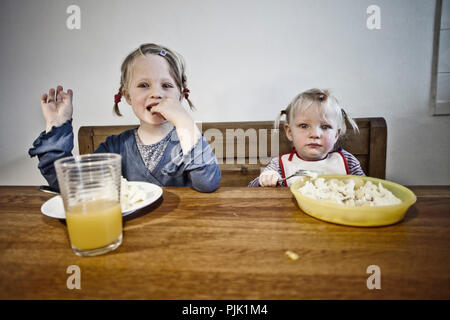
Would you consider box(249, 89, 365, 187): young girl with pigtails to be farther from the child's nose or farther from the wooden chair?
the child's nose

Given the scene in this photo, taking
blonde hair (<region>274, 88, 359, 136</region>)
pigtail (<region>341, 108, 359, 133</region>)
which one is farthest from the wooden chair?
blonde hair (<region>274, 88, 359, 136</region>)

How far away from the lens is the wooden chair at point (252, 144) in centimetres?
143

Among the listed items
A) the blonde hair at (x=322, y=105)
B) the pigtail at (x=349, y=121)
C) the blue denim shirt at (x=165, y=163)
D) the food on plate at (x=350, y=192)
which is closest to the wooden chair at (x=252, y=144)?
the pigtail at (x=349, y=121)

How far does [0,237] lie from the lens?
0.56m

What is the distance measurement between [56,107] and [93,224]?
0.67 m

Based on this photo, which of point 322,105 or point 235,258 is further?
point 322,105

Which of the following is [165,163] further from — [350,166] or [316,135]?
[350,166]

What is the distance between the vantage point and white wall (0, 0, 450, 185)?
1.69 meters

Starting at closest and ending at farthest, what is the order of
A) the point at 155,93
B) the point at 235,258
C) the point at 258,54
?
the point at 235,258, the point at 155,93, the point at 258,54

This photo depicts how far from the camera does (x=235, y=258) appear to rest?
0.46m

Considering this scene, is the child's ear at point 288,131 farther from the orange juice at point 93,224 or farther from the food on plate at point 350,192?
the orange juice at point 93,224

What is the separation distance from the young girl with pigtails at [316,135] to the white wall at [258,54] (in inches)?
20.3

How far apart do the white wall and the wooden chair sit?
0.32 meters

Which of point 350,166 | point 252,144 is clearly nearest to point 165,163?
point 252,144
